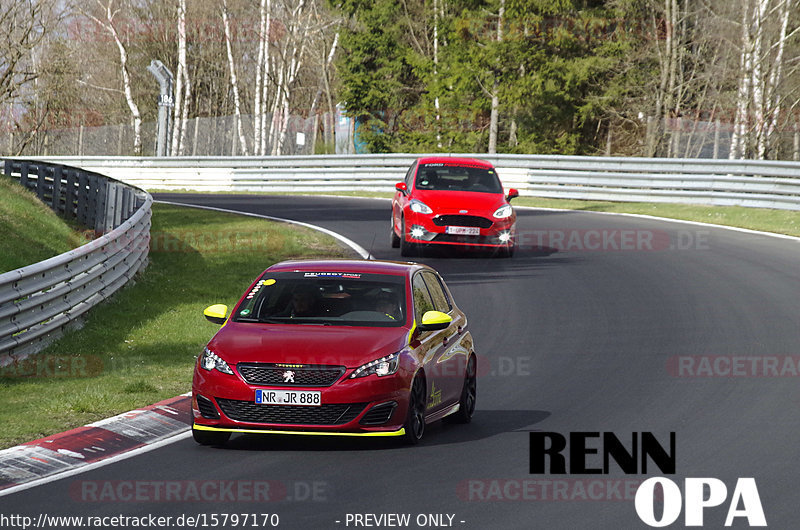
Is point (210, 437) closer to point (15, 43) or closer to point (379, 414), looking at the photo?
point (379, 414)

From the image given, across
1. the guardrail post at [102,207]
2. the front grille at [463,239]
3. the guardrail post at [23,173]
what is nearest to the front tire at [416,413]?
the front grille at [463,239]

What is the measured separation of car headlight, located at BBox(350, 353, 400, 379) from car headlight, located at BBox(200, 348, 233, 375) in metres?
0.90

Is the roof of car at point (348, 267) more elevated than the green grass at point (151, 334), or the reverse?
the roof of car at point (348, 267)

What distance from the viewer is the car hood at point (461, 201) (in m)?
22.0

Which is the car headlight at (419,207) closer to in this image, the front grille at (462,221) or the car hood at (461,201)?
the car hood at (461,201)

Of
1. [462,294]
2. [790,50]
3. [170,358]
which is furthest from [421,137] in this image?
[170,358]

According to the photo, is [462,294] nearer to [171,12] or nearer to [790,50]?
[790,50]

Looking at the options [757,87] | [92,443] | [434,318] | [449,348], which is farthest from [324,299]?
[757,87]

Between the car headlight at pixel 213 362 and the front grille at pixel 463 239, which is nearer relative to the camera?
the car headlight at pixel 213 362

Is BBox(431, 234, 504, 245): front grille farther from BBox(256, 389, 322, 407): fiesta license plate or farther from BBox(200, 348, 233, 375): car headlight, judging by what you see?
BBox(256, 389, 322, 407): fiesta license plate

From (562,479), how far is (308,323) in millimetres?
2553

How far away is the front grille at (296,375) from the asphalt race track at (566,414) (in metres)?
0.51

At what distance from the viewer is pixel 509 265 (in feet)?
71.1

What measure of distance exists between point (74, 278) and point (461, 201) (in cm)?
838
